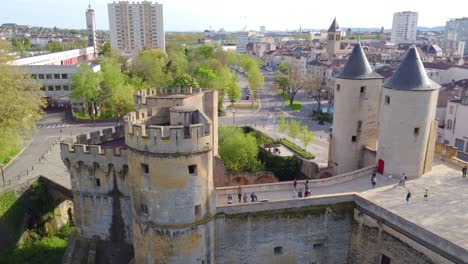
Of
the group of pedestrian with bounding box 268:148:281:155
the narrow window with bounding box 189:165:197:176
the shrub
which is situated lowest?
the shrub

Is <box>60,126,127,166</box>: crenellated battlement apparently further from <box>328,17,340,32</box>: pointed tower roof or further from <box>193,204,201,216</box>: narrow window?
<box>328,17,340,32</box>: pointed tower roof

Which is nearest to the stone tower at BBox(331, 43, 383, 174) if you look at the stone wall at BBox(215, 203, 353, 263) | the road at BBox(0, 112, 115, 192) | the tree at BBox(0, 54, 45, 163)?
the stone wall at BBox(215, 203, 353, 263)

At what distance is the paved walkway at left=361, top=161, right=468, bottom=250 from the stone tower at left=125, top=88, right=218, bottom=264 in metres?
12.2

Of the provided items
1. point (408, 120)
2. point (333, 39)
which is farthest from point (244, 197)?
point (333, 39)

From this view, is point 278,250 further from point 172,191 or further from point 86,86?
point 86,86

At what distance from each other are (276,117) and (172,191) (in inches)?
2465

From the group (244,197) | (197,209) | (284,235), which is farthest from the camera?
(244,197)

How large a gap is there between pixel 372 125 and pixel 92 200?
24.8 m

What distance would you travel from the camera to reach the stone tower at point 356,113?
34781mm

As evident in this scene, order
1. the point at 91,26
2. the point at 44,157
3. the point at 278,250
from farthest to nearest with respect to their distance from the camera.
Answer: the point at 91,26, the point at 44,157, the point at 278,250

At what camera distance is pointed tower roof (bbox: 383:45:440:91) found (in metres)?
30.4

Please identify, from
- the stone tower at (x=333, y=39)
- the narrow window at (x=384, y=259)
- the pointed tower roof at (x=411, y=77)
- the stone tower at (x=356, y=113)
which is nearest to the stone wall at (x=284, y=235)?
the narrow window at (x=384, y=259)

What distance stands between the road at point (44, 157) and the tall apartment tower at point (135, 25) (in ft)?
391

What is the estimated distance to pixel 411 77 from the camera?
102 feet
